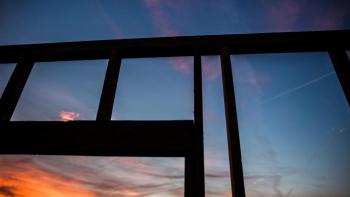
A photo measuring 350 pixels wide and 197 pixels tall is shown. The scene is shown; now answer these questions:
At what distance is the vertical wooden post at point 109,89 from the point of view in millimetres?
1566

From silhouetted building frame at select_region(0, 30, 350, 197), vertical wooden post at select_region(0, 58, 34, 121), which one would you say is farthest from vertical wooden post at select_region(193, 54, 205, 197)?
vertical wooden post at select_region(0, 58, 34, 121)

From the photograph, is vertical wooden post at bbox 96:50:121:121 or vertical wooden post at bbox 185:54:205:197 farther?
vertical wooden post at bbox 96:50:121:121

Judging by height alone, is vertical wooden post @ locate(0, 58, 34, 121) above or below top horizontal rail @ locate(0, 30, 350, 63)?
below

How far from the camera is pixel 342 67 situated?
1.55 m

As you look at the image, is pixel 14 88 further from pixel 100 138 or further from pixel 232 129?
pixel 232 129

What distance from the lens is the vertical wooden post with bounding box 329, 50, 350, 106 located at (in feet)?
4.81

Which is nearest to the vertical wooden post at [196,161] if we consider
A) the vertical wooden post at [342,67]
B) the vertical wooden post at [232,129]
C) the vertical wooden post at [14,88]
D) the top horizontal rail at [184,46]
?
the vertical wooden post at [232,129]

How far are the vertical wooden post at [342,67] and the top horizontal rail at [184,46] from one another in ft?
0.21

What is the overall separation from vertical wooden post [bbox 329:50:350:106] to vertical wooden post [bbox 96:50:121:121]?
5.76 ft

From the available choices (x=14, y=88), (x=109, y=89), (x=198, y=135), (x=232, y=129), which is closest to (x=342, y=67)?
(x=232, y=129)

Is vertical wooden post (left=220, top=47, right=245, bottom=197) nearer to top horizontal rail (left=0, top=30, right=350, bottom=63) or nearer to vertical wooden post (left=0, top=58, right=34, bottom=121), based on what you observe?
top horizontal rail (left=0, top=30, right=350, bottom=63)

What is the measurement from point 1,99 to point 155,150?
1429mm

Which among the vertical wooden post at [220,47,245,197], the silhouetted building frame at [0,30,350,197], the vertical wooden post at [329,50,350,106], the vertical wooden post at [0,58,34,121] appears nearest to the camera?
the vertical wooden post at [220,47,245,197]

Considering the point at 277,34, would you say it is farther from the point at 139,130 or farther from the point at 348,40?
the point at 139,130
